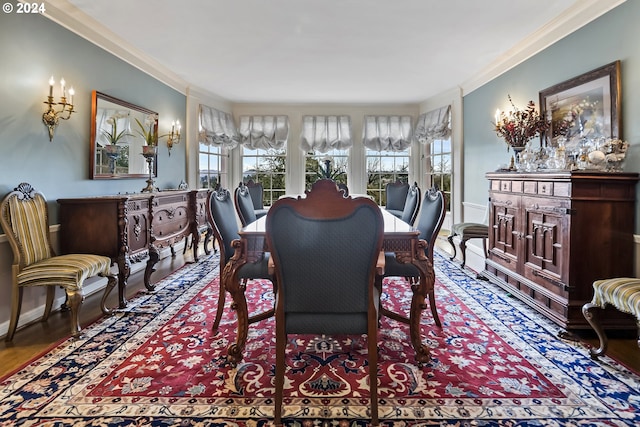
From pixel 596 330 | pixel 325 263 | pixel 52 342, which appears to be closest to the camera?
pixel 325 263

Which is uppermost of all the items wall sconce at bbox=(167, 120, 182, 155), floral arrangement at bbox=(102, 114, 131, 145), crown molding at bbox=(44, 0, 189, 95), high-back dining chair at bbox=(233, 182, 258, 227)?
crown molding at bbox=(44, 0, 189, 95)

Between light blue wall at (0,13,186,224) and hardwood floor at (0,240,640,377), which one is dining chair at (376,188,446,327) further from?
light blue wall at (0,13,186,224)

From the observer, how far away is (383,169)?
A: 7.53 metres

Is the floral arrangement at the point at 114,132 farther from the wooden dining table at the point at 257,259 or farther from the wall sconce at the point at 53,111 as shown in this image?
the wooden dining table at the point at 257,259

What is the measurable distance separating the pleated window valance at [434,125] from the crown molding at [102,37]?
4.53m

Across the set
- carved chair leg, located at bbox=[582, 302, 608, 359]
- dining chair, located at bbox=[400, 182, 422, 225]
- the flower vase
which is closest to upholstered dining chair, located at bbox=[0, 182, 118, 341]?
dining chair, located at bbox=[400, 182, 422, 225]

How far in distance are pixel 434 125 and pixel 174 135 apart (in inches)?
179

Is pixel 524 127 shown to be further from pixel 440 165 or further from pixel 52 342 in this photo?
pixel 52 342

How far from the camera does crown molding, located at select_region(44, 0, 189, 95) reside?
9.97 ft

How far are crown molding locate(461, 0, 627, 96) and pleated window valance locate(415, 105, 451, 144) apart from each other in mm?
1165

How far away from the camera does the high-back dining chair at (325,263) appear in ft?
5.21

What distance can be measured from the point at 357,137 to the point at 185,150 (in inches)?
134

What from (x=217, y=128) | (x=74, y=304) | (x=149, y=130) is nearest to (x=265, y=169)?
(x=217, y=128)

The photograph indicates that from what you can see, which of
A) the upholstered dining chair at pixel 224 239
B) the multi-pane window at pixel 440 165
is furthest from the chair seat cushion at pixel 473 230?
the upholstered dining chair at pixel 224 239
